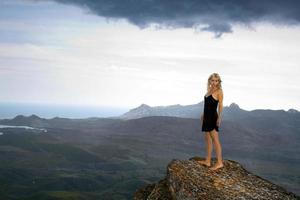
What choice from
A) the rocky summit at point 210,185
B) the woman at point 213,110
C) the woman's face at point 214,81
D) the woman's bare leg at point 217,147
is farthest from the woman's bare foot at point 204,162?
the woman's face at point 214,81

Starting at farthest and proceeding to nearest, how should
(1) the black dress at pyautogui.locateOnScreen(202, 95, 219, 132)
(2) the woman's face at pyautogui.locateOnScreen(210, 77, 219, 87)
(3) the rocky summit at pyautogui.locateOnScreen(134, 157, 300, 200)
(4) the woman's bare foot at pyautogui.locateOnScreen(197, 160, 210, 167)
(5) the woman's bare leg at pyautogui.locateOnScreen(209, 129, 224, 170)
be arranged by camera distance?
(4) the woman's bare foot at pyautogui.locateOnScreen(197, 160, 210, 167), (5) the woman's bare leg at pyautogui.locateOnScreen(209, 129, 224, 170), (1) the black dress at pyautogui.locateOnScreen(202, 95, 219, 132), (2) the woman's face at pyautogui.locateOnScreen(210, 77, 219, 87), (3) the rocky summit at pyautogui.locateOnScreen(134, 157, 300, 200)

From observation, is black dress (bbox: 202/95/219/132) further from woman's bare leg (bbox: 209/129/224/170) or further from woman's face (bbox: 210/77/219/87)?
woman's face (bbox: 210/77/219/87)

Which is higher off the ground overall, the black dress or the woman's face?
the woman's face

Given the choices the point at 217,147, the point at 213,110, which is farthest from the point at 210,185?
the point at 213,110

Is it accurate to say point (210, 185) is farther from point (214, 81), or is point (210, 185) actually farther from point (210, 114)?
point (214, 81)

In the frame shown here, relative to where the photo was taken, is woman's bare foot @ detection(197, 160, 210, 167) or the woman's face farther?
woman's bare foot @ detection(197, 160, 210, 167)

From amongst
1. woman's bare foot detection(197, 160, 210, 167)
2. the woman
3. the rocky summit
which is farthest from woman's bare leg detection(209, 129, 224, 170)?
woman's bare foot detection(197, 160, 210, 167)

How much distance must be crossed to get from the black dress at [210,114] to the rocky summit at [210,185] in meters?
2.47

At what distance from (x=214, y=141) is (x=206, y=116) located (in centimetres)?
148

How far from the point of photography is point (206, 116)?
74.1 feet

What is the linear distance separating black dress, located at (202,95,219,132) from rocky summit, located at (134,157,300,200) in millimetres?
2471

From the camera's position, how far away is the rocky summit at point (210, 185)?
20.1 m

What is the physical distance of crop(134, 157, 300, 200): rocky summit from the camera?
20062mm

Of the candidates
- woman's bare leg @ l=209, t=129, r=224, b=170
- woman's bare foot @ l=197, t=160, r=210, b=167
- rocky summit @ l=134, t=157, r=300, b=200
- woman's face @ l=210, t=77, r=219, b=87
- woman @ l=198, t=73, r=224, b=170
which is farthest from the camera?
woman's bare foot @ l=197, t=160, r=210, b=167
